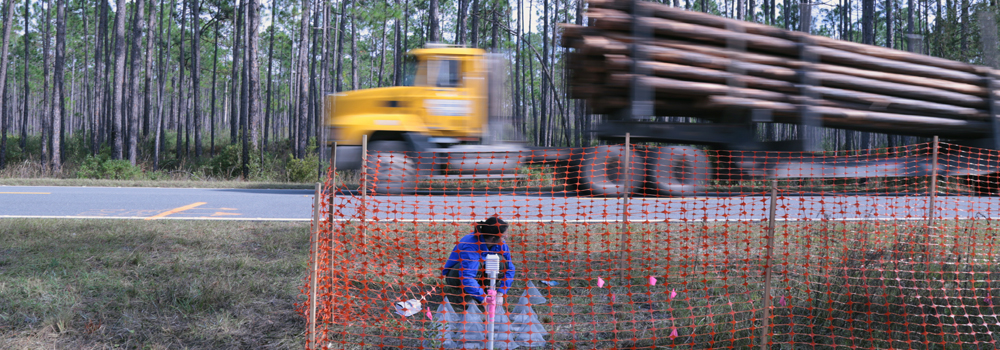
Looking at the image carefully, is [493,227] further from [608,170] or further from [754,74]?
[608,170]

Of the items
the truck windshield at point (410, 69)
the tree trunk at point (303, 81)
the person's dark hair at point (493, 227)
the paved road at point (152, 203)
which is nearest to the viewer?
the person's dark hair at point (493, 227)

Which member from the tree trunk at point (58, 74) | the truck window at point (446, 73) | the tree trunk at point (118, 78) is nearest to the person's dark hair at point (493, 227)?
the truck window at point (446, 73)

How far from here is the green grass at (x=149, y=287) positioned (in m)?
3.70

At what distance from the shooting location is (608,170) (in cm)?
859

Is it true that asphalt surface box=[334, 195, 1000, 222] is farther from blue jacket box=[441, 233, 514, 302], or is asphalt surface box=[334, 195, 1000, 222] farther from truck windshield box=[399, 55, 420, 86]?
truck windshield box=[399, 55, 420, 86]

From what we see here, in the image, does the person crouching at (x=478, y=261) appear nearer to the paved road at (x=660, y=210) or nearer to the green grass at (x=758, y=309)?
the green grass at (x=758, y=309)

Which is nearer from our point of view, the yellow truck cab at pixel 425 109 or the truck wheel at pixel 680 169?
the truck wheel at pixel 680 169

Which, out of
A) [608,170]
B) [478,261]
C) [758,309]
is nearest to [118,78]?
[608,170]

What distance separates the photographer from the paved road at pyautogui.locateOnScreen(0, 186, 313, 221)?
25.3ft

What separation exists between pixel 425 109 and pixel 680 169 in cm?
393

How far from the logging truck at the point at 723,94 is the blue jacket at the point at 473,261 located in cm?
170

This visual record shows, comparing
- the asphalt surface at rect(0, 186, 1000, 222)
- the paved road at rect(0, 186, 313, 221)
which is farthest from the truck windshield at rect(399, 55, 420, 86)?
the paved road at rect(0, 186, 313, 221)

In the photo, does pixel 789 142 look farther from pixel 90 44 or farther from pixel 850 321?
pixel 90 44

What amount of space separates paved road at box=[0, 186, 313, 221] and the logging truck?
134cm
